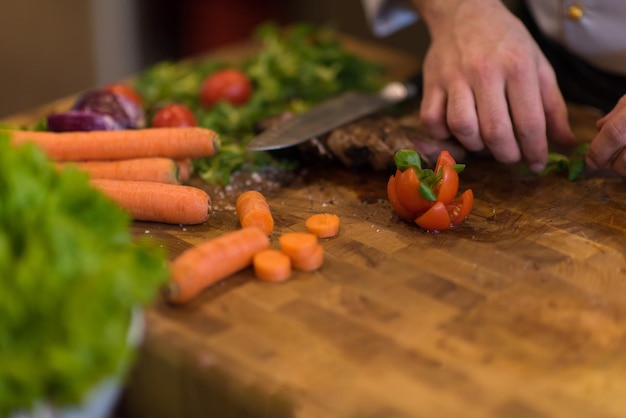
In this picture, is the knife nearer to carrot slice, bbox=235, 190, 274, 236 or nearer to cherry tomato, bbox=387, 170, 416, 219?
carrot slice, bbox=235, 190, 274, 236

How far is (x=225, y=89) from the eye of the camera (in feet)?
9.86

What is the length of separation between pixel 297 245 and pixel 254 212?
0.76ft

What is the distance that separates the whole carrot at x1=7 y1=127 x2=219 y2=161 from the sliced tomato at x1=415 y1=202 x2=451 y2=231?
690 mm

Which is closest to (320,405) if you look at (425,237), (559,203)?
(425,237)

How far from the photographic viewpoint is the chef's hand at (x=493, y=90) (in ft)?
7.20

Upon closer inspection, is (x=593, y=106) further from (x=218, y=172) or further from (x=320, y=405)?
(x=320, y=405)

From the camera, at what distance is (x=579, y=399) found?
4.73ft

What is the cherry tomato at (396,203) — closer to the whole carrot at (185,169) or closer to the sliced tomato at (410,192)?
the sliced tomato at (410,192)

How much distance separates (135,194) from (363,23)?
2963mm

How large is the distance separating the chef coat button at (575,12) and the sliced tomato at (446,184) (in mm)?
790

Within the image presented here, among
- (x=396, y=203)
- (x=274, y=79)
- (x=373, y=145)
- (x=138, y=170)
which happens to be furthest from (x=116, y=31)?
(x=396, y=203)

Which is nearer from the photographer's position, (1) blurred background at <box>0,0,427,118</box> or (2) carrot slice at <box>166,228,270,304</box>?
(2) carrot slice at <box>166,228,270,304</box>

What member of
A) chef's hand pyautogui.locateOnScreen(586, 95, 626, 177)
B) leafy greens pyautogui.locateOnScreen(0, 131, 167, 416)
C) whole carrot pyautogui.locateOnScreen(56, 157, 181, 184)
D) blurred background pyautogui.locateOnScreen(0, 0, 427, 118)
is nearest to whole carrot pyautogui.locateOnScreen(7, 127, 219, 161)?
whole carrot pyautogui.locateOnScreen(56, 157, 181, 184)

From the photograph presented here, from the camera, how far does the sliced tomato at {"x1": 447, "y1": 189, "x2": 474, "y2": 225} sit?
2039 millimetres
